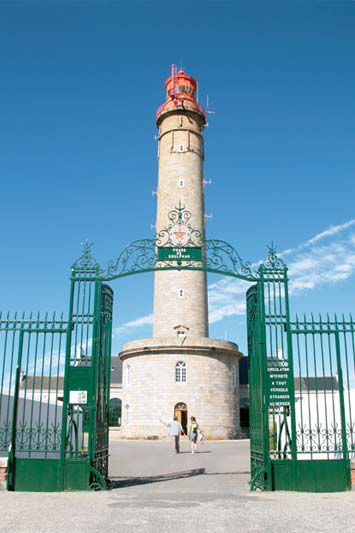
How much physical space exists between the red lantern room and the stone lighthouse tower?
14 centimetres

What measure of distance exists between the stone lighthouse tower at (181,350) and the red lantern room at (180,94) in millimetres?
145

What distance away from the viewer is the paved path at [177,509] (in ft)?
20.4

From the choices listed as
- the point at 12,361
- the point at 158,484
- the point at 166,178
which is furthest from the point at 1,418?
the point at 166,178

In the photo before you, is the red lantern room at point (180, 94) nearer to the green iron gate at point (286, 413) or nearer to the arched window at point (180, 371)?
the arched window at point (180, 371)

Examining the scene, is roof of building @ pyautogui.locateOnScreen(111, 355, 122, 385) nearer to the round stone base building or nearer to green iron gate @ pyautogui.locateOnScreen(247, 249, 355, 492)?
the round stone base building

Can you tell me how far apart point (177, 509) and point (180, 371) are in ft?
73.1

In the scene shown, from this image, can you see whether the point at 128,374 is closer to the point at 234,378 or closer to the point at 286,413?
the point at 234,378

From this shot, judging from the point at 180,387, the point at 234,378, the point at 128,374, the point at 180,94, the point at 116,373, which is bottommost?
the point at 180,387

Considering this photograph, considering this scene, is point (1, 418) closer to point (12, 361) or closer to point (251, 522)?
point (12, 361)

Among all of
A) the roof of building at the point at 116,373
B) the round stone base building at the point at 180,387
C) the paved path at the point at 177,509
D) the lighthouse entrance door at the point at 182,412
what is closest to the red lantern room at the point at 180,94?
the round stone base building at the point at 180,387

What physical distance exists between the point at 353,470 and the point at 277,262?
12.9 ft

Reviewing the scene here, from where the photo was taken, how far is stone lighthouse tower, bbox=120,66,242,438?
1134 inches

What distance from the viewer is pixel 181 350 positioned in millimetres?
29219

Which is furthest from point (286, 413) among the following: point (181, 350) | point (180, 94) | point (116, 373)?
point (116, 373)
